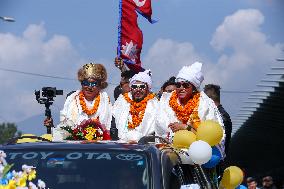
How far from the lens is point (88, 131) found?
28.9ft

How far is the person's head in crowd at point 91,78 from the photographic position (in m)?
9.87

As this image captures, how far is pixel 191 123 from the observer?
8.95m

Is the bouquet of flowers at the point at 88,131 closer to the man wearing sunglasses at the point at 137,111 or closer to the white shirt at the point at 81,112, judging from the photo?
the man wearing sunglasses at the point at 137,111

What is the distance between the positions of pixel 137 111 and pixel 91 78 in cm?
62

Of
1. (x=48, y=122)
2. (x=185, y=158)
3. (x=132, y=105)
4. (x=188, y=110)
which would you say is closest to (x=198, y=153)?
(x=185, y=158)

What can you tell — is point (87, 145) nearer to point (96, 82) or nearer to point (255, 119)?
point (96, 82)

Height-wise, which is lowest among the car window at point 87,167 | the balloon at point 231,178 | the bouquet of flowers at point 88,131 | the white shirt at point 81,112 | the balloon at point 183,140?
the balloon at point 231,178

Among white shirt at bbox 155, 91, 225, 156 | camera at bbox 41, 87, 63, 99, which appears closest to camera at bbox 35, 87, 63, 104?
camera at bbox 41, 87, 63, 99

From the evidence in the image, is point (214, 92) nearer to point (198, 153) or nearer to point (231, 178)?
point (231, 178)

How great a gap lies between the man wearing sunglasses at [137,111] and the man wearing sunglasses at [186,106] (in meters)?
0.54

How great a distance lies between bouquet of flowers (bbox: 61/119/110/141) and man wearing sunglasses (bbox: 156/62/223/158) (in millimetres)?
637

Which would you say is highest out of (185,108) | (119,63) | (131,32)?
(131,32)

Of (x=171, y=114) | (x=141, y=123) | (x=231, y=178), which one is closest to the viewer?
(x=231, y=178)

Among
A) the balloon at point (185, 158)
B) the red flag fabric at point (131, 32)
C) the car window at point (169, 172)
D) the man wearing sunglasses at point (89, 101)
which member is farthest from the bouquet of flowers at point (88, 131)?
the red flag fabric at point (131, 32)
